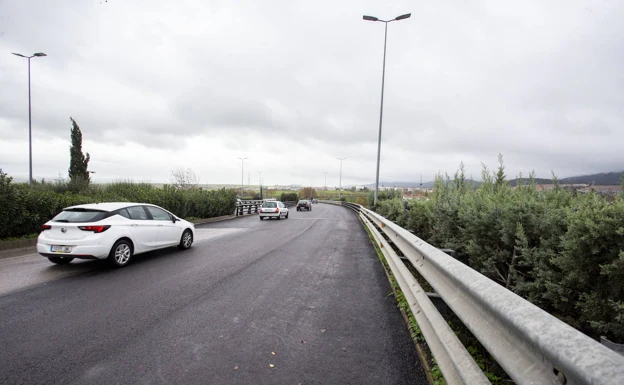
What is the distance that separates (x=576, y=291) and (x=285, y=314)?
328 centimetres

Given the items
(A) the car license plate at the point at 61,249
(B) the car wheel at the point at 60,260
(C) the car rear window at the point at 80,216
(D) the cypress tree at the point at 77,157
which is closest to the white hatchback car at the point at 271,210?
(B) the car wheel at the point at 60,260

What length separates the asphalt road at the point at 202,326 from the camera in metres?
3.04

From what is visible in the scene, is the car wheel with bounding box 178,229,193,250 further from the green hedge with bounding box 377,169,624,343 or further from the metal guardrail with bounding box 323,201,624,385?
the metal guardrail with bounding box 323,201,624,385

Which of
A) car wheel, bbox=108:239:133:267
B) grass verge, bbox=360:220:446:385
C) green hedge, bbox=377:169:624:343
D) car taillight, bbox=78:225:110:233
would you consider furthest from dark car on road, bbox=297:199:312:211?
green hedge, bbox=377:169:624:343

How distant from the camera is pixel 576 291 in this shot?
2738 mm

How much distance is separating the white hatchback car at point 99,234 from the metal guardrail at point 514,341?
23.6 feet

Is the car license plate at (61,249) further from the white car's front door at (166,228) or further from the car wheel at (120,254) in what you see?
the white car's front door at (166,228)

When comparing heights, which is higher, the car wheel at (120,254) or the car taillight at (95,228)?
the car taillight at (95,228)

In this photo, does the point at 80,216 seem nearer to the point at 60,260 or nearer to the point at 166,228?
the point at 60,260

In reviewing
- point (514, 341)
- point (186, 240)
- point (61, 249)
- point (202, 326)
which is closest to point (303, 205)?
point (186, 240)

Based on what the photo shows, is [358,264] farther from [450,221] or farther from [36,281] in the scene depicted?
[36,281]

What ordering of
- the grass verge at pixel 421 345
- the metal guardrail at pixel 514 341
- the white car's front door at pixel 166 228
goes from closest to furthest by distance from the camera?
the metal guardrail at pixel 514 341, the grass verge at pixel 421 345, the white car's front door at pixel 166 228

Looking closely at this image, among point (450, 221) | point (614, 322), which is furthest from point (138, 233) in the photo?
point (614, 322)

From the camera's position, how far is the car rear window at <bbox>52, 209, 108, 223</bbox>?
24.0 feet
